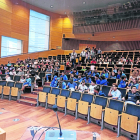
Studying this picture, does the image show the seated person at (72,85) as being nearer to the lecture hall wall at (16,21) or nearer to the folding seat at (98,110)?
the folding seat at (98,110)

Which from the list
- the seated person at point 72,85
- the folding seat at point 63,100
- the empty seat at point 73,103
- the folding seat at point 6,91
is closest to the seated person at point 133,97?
the empty seat at point 73,103

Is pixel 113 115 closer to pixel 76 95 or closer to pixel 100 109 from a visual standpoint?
pixel 100 109

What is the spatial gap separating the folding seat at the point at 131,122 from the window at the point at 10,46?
8.55 m

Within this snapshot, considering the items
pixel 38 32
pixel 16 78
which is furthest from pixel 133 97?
pixel 38 32

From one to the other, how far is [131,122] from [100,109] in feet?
2.52

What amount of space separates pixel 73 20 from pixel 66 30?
1.59 metres

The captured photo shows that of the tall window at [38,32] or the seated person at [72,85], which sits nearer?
the seated person at [72,85]

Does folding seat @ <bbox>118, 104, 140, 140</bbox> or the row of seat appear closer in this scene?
folding seat @ <bbox>118, 104, 140, 140</bbox>

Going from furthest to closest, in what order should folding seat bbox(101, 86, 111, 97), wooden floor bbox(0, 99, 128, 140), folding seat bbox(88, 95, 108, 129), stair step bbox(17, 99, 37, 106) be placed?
stair step bbox(17, 99, 37, 106) → folding seat bbox(101, 86, 111, 97) → folding seat bbox(88, 95, 108, 129) → wooden floor bbox(0, 99, 128, 140)

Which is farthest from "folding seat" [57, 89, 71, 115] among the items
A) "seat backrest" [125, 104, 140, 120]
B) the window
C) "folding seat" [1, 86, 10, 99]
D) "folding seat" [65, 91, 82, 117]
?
the window

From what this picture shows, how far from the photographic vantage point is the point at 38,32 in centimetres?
1198

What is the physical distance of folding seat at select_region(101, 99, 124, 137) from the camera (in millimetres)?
3135

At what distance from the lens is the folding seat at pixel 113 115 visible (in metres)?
3.13

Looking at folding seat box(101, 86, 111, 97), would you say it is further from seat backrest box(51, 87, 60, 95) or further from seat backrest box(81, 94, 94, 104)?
seat backrest box(51, 87, 60, 95)
